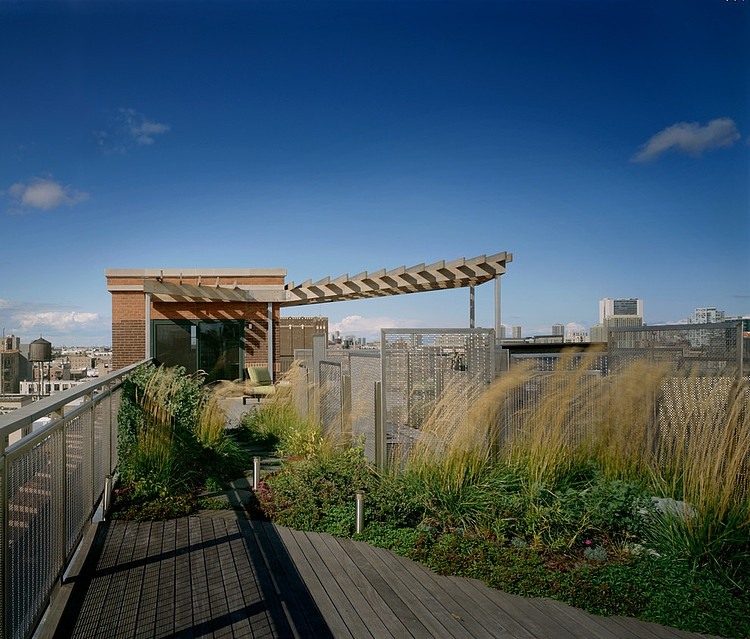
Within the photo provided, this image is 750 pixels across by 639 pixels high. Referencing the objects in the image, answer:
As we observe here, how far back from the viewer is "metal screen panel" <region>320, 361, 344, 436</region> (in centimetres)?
641

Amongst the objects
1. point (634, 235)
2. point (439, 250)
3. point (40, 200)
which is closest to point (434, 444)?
point (634, 235)

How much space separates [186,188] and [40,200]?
5.86 meters

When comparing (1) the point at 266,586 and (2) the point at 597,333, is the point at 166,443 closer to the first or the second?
(1) the point at 266,586

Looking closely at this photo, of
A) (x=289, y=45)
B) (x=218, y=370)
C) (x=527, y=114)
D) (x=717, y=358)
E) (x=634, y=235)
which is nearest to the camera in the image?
(x=717, y=358)

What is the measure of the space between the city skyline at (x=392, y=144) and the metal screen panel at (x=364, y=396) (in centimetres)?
53

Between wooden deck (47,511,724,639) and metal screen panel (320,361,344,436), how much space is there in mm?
2424

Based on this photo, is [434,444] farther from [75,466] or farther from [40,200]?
[40,200]

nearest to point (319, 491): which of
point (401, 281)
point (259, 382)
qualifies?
point (401, 281)

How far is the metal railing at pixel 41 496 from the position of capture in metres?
2.03

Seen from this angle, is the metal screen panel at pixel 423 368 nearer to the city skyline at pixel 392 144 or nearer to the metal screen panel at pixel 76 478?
the city skyline at pixel 392 144

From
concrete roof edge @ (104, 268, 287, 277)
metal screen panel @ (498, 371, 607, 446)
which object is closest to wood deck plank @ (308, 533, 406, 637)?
metal screen panel @ (498, 371, 607, 446)

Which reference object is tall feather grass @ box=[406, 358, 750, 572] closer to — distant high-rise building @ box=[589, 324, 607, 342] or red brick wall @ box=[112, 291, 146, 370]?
distant high-rise building @ box=[589, 324, 607, 342]

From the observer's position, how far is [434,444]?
4.38m

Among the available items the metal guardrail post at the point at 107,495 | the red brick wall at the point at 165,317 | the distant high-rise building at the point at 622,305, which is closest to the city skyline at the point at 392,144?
the red brick wall at the point at 165,317
